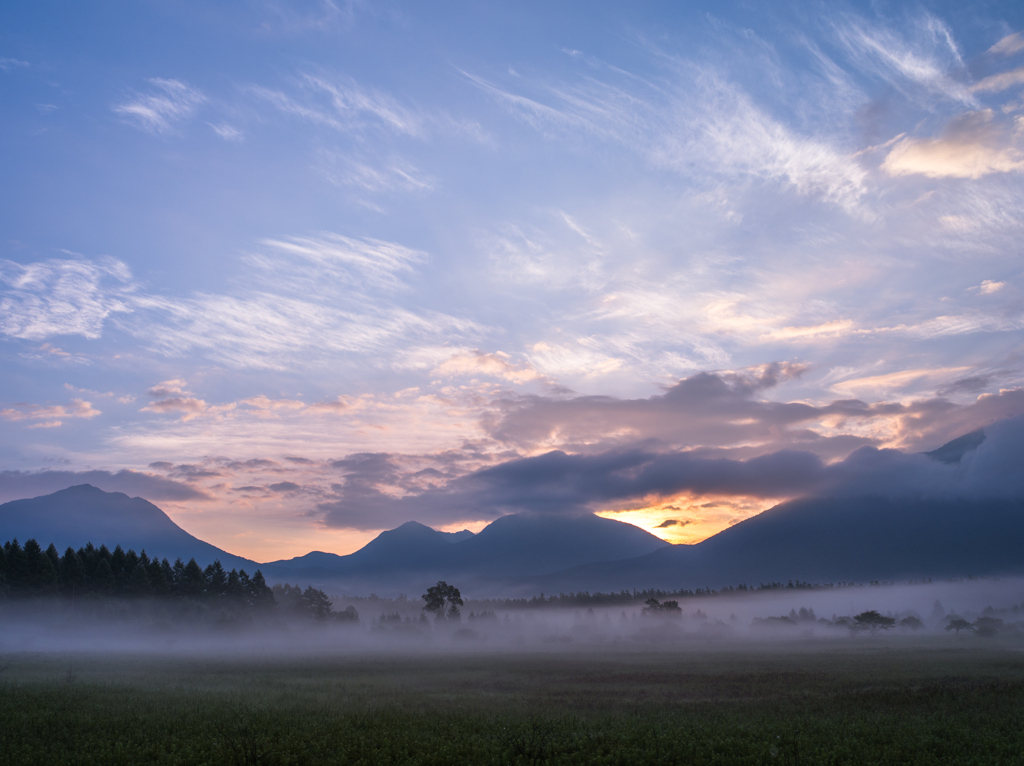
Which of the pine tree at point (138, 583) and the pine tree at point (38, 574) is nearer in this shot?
the pine tree at point (38, 574)

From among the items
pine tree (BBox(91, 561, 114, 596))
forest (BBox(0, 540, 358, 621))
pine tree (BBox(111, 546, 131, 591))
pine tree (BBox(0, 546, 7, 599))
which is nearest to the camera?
pine tree (BBox(0, 546, 7, 599))

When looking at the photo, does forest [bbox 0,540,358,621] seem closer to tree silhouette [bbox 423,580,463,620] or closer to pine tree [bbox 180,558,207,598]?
pine tree [bbox 180,558,207,598]

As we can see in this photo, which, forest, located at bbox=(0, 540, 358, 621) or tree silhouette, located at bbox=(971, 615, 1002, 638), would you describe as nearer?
forest, located at bbox=(0, 540, 358, 621)

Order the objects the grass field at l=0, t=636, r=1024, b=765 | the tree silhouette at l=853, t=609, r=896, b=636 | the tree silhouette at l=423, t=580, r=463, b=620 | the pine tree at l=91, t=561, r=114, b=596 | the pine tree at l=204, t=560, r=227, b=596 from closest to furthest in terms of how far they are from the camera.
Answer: the grass field at l=0, t=636, r=1024, b=765, the pine tree at l=91, t=561, r=114, b=596, the pine tree at l=204, t=560, r=227, b=596, the tree silhouette at l=423, t=580, r=463, b=620, the tree silhouette at l=853, t=609, r=896, b=636

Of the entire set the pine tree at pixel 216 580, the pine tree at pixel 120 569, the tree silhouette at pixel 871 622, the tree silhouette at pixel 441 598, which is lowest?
the tree silhouette at pixel 871 622

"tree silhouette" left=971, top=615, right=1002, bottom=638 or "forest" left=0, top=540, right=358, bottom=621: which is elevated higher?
"forest" left=0, top=540, right=358, bottom=621

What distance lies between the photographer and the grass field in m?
22.2

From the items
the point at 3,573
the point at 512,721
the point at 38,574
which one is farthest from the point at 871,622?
the point at 3,573

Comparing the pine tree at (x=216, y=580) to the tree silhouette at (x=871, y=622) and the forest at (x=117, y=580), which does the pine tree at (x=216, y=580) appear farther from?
the tree silhouette at (x=871, y=622)

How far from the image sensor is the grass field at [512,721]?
2216 centimetres

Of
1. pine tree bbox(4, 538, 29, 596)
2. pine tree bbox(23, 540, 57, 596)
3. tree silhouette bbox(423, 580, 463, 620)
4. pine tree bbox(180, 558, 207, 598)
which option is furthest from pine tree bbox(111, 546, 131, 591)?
tree silhouette bbox(423, 580, 463, 620)

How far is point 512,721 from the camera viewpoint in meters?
27.9

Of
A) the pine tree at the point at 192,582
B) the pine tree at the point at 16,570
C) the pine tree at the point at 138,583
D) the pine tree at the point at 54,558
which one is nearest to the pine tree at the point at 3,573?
the pine tree at the point at 16,570

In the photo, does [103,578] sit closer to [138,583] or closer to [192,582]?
[138,583]
